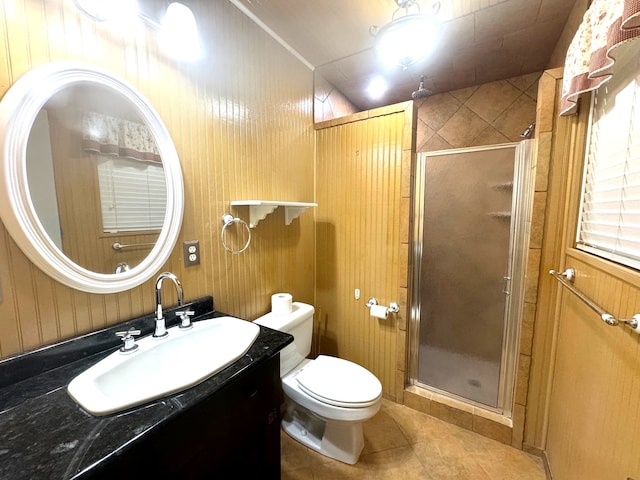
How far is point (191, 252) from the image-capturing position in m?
1.28

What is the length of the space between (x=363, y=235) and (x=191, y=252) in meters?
1.18

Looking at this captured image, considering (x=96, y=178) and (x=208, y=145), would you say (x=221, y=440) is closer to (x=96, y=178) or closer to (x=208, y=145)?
(x=96, y=178)

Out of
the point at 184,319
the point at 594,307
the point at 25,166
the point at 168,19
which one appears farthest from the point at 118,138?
the point at 594,307

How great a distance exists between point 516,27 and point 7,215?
264 centimetres

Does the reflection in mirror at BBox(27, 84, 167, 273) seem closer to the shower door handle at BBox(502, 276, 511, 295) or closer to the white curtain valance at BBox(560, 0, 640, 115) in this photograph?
the white curtain valance at BBox(560, 0, 640, 115)

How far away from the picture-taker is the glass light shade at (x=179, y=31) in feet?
3.51

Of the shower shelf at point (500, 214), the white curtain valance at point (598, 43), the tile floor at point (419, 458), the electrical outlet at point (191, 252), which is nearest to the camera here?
the white curtain valance at point (598, 43)

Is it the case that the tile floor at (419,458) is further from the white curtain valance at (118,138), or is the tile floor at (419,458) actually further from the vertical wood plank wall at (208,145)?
the white curtain valance at (118,138)

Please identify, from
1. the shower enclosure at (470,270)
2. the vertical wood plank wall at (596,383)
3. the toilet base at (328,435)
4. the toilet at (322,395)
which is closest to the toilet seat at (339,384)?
the toilet at (322,395)

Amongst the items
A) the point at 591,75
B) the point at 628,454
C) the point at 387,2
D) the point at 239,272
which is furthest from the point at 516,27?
the point at 239,272

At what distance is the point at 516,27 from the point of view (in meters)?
1.61

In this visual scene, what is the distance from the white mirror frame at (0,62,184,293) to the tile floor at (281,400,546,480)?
1.33 meters

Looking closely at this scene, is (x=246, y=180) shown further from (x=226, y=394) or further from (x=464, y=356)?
(x=464, y=356)

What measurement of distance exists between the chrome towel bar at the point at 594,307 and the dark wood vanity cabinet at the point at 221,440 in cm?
110
